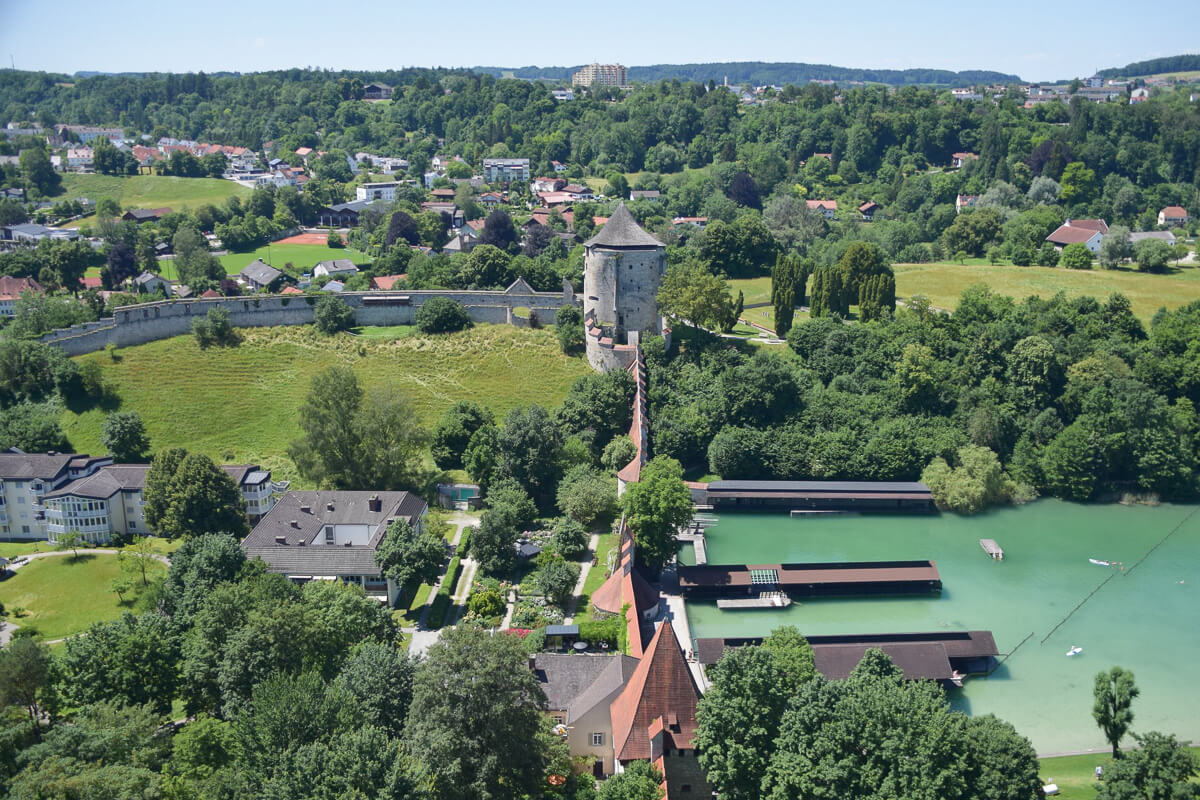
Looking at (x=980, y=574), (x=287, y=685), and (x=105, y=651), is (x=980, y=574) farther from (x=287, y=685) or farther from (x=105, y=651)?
(x=105, y=651)

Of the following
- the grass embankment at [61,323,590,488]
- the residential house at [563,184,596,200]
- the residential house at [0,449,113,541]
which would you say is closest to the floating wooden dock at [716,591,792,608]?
the grass embankment at [61,323,590,488]

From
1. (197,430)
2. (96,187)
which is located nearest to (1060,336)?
(197,430)

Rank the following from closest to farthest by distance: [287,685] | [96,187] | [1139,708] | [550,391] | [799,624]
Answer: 1. [287,685]
2. [1139,708]
3. [799,624]
4. [550,391]
5. [96,187]

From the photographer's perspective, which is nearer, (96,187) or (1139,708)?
(1139,708)

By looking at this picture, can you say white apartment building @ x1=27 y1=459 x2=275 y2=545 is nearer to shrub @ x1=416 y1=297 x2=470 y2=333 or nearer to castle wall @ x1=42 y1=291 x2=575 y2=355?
castle wall @ x1=42 y1=291 x2=575 y2=355

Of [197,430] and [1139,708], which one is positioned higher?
[197,430]
